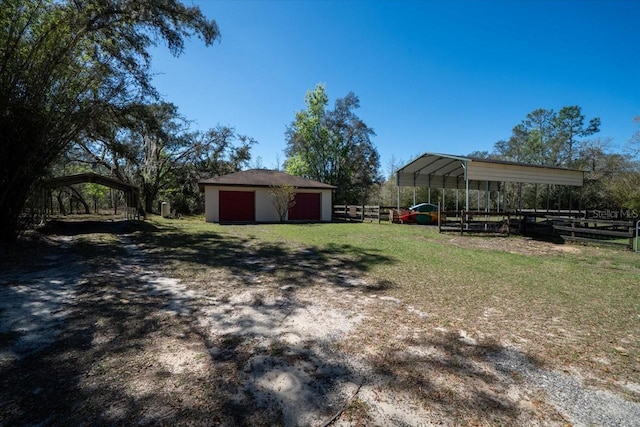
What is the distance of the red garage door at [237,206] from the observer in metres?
18.8

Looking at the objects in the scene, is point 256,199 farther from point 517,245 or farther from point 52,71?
point 517,245

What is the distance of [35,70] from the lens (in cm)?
738

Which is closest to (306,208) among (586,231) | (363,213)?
(363,213)

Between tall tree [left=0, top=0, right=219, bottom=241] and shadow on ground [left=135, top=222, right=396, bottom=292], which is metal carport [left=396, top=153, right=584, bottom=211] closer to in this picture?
shadow on ground [left=135, top=222, right=396, bottom=292]

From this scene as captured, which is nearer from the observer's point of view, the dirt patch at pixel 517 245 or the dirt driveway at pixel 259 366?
the dirt driveway at pixel 259 366

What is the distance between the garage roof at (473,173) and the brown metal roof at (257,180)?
6.17 metres

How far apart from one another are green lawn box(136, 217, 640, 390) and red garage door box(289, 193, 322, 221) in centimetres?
980

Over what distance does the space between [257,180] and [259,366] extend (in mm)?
17993

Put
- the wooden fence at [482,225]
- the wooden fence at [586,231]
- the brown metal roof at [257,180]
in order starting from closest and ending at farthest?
the wooden fence at [586,231] < the wooden fence at [482,225] < the brown metal roof at [257,180]

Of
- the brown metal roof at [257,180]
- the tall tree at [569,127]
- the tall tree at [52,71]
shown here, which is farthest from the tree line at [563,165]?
the tall tree at [52,71]

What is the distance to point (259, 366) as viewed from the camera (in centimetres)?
268

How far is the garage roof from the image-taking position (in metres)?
13.5

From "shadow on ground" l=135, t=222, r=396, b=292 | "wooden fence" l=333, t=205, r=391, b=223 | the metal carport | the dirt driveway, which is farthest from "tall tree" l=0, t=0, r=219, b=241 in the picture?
"wooden fence" l=333, t=205, r=391, b=223

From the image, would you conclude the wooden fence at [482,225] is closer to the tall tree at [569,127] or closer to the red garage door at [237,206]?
the red garage door at [237,206]
